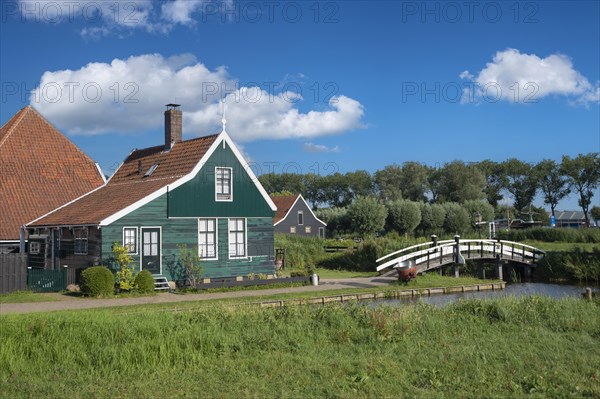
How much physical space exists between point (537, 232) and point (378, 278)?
1251 inches

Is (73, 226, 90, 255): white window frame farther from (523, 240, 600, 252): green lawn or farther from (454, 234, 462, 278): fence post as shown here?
(523, 240, 600, 252): green lawn

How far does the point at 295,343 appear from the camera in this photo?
11.6 meters

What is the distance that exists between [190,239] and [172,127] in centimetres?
652

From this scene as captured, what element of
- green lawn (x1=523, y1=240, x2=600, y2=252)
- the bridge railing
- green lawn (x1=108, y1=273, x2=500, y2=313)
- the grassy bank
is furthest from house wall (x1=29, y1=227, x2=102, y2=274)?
green lawn (x1=523, y1=240, x2=600, y2=252)

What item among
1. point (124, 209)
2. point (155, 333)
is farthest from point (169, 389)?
point (124, 209)

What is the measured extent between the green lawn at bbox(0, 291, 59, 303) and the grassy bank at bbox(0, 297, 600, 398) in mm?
8045

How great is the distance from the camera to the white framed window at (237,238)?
26.8 meters

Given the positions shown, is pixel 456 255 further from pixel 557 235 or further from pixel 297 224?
pixel 297 224

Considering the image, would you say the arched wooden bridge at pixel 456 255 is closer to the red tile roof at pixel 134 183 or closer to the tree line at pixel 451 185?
the red tile roof at pixel 134 183

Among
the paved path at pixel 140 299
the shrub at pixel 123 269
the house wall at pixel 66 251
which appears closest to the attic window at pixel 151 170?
the house wall at pixel 66 251

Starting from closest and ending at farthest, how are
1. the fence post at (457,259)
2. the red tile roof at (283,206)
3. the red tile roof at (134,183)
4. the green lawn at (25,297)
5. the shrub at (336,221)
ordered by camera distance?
Answer: the green lawn at (25,297) < the red tile roof at (134,183) < the fence post at (457,259) < the red tile roof at (283,206) < the shrub at (336,221)

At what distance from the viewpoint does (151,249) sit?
24250mm

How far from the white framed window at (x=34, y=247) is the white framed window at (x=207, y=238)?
23.9ft

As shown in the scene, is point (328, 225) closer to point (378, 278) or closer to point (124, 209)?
point (378, 278)
